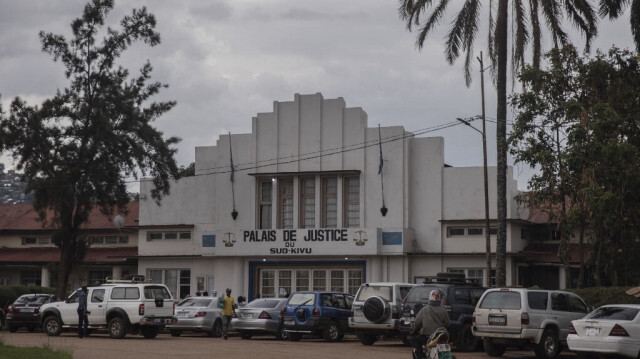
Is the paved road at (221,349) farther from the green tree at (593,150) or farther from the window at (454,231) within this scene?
the window at (454,231)

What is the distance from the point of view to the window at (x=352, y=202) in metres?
46.1

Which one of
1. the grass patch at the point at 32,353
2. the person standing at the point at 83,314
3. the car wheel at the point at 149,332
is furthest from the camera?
the car wheel at the point at 149,332

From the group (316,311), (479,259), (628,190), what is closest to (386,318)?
(316,311)

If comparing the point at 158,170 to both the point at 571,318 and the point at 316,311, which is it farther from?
the point at 571,318

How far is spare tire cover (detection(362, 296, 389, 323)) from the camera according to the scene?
94.5 ft

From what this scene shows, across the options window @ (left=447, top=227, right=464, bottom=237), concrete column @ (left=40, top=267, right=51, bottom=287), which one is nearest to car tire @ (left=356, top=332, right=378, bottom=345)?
window @ (left=447, top=227, right=464, bottom=237)

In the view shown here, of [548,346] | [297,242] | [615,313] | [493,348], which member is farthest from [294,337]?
[297,242]

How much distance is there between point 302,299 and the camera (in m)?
31.6

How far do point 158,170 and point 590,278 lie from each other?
19313 millimetres

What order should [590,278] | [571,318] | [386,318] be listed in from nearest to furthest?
[571,318]
[386,318]
[590,278]

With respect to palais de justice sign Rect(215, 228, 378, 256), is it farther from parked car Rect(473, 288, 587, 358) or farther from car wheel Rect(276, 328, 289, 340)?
parked car Rect(473, 288, 587, 358)

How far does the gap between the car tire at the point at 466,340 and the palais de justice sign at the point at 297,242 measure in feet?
53.9

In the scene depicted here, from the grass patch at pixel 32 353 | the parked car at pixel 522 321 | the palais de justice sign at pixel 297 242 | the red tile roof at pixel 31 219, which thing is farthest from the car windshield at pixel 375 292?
the red tile roof at pixel 31 219

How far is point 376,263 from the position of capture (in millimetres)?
44906
